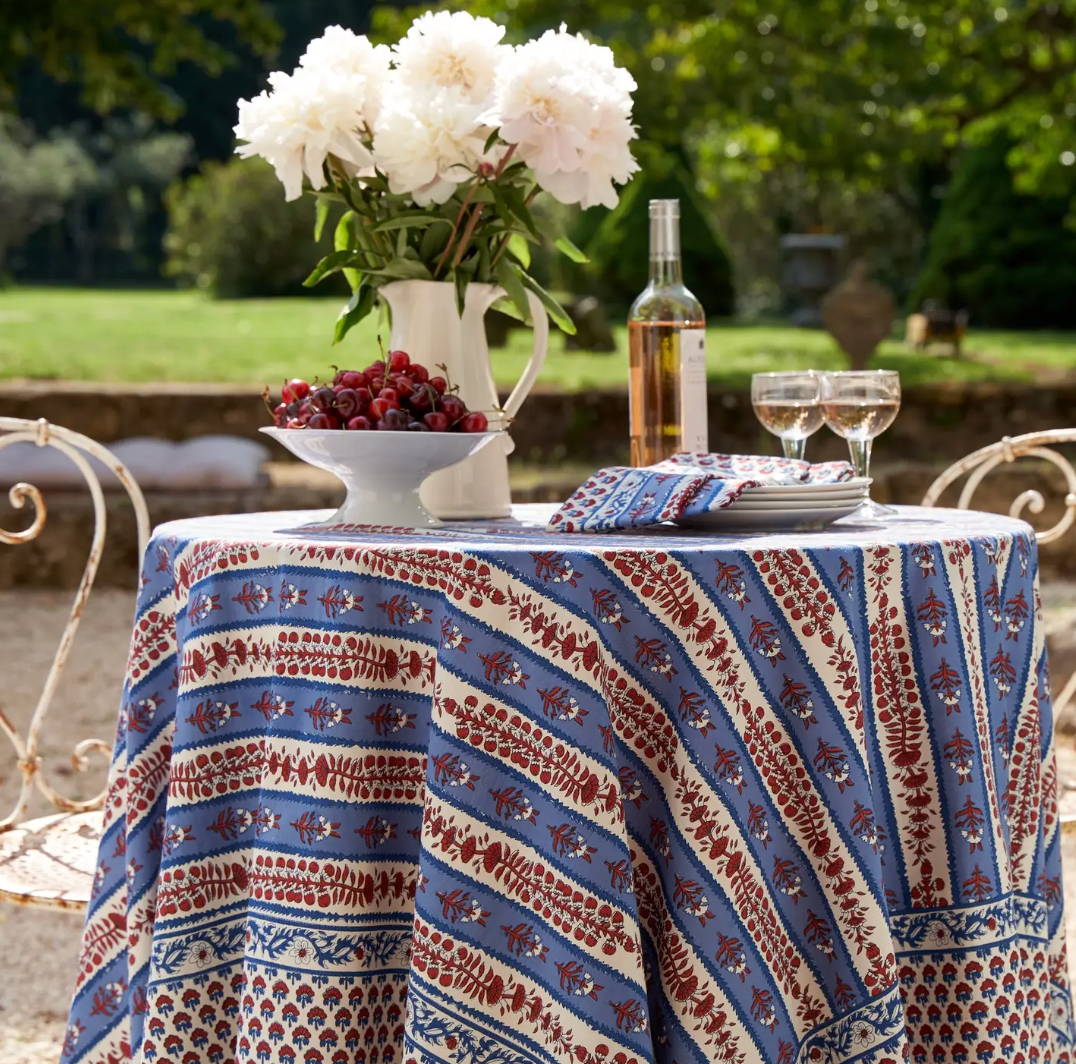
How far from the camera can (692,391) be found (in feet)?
6.75

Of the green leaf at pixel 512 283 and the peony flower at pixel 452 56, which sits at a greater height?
the peony flower at pixel 452 56

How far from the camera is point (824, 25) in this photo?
26.7 ft

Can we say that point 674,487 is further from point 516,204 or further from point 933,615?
point 516,204

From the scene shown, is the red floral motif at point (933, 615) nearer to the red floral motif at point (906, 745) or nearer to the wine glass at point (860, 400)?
the red floral motif at point (906, 745)

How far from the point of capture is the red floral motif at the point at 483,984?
147 centimetres

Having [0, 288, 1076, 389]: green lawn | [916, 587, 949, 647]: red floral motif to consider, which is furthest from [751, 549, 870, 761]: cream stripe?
[0, 288, 1076, 389]: green lawn

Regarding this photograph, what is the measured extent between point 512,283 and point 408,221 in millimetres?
170

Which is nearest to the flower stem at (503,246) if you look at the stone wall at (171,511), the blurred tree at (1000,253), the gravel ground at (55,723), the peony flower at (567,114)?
the peony flower at (567,114)

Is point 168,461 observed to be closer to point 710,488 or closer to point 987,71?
point 987,71

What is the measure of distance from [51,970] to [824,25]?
647 cm

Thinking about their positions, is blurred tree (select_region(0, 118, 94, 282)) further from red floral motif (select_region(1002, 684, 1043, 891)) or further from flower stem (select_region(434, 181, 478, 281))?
red floral motif (select_region(1002, 684, 1043, 891))

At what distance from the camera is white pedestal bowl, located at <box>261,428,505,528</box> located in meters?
1.79

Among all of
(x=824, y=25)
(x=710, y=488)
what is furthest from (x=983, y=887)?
(x=824, y=25)

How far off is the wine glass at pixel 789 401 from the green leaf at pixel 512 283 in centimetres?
32
